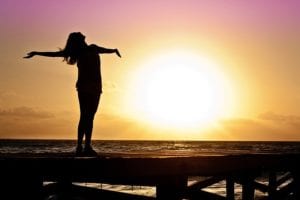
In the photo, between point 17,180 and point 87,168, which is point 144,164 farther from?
point 17,180

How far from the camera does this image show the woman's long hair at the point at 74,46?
28.5ft

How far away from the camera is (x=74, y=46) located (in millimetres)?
8727

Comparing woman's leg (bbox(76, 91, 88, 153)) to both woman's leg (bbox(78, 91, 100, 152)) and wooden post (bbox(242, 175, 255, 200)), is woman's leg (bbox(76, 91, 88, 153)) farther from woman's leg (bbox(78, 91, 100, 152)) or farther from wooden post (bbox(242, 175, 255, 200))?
wooden post (bbox(242, 175, 255, 200))

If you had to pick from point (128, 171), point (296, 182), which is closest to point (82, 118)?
point (128, 171)

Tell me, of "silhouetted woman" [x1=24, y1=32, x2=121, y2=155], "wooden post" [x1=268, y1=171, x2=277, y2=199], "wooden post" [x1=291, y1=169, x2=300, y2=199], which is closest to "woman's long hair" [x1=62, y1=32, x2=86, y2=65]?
"silhouetted woman" [x1=24, y1=32, x2=121, y2=155]

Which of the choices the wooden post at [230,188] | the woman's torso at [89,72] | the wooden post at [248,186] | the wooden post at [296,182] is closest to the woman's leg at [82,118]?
the woman's torso at [89,72]

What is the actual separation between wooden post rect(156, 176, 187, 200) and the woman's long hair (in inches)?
105

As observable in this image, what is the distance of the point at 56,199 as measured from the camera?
842 cm

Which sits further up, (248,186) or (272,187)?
(248,186)

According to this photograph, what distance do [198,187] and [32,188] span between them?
4.59m

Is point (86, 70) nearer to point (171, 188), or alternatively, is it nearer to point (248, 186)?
point (171, 188)

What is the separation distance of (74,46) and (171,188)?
2.97m

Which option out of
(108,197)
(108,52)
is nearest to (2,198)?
(108,52)

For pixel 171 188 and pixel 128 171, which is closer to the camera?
pixel 128 171
